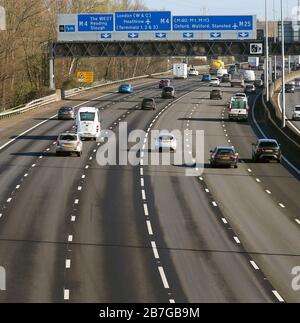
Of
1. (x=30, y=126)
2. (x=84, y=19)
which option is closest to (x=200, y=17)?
(x=84, y=19)

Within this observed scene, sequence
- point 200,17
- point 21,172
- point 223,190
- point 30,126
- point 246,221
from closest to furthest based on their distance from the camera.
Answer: point 246,221 < point 223,190 < point 21,172 < point 30,126 < point 200,17

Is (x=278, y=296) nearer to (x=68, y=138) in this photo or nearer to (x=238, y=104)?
(x=68, y=138)

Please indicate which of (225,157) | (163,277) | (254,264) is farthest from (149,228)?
(225,157)

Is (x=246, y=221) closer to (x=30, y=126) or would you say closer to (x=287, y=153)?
(x=287, y=153)

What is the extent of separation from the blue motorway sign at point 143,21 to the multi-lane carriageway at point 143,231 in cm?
4521

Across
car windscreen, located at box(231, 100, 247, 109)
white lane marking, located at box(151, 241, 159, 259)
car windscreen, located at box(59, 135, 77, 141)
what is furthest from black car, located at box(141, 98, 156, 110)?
white lane marking, located at box(151, 241, 159, 259)

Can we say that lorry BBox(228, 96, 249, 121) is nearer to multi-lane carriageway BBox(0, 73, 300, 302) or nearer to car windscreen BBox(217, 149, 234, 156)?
multi-lane carriageway BBox(0, 73, 300, 302)

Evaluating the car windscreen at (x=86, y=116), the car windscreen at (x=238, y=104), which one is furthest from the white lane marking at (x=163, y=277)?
the car windscreen at (x=238, y=104)

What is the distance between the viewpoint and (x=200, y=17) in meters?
104

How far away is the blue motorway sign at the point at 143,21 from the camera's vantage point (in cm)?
10388

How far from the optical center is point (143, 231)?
1388 inches

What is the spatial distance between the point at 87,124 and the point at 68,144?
8.88 m

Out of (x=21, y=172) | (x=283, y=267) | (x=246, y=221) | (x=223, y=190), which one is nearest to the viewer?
(x=283, y=267)

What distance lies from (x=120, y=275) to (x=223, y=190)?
18528 mm
